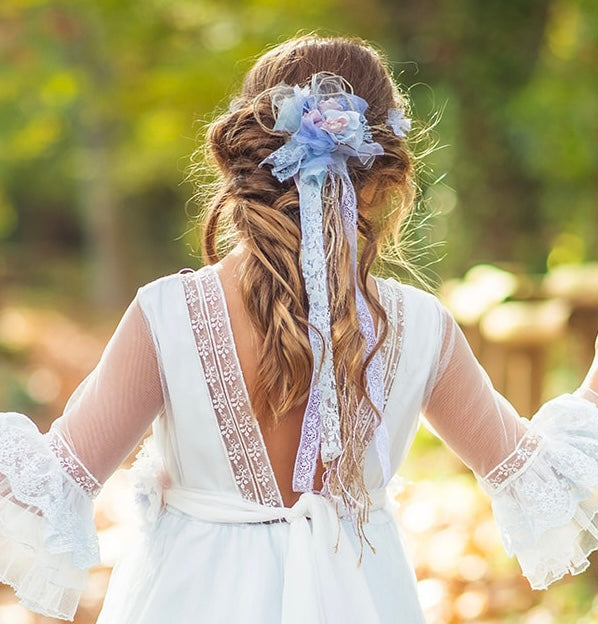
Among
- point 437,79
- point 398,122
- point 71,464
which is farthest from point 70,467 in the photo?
point 437,79

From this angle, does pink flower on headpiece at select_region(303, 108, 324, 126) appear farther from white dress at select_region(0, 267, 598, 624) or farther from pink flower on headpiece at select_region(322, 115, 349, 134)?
white dress at select_region(0, 267, 598, 624)

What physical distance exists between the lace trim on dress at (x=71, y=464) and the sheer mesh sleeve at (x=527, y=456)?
2.16 feet

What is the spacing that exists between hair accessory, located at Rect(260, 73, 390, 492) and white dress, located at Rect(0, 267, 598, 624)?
0.07 m

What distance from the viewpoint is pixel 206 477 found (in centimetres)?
193

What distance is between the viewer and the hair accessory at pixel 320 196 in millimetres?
1842

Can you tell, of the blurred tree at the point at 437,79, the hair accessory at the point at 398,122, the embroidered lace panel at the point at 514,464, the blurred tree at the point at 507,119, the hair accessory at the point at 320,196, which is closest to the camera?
the hair accessory at the point at 320,196

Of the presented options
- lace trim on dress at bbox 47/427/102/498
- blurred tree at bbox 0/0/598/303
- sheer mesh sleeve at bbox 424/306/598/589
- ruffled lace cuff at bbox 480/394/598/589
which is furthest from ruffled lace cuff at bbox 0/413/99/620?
blurred tree at bbox 0/0/598/303

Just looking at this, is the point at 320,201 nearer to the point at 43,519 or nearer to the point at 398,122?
the point at 398,122

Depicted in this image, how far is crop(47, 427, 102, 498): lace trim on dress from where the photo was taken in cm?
190

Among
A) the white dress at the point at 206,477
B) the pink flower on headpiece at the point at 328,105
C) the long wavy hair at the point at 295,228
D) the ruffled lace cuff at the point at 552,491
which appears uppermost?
the pink flower on headpiece at the point at 328,105

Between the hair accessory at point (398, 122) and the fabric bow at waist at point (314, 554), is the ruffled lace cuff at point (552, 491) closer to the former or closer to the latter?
the fabric bow at waist at point (314, 554)

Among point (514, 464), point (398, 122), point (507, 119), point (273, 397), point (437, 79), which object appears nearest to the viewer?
point (273, 397)

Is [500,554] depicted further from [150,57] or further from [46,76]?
[150,57]

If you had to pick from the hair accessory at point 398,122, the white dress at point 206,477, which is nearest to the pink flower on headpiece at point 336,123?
the hair accessory at point 398,122
